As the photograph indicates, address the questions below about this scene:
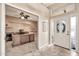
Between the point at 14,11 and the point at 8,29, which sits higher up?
the point at 14,11

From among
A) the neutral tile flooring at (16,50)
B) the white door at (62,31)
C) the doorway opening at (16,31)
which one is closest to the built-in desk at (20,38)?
the doorway opening at (16,31)

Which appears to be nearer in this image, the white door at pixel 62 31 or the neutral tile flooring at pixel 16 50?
the neutral tile flooring at pixel 16 50

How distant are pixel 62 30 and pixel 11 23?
2.29m

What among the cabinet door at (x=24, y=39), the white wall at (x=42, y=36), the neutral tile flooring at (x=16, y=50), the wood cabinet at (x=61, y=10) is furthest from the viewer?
the white wall at (x=42, y=36)

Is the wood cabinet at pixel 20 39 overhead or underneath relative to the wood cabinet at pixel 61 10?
underneath

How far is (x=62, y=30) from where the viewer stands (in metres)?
3.24

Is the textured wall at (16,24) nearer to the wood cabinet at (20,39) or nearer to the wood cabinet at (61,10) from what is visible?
the wood cabinet at (20,39)

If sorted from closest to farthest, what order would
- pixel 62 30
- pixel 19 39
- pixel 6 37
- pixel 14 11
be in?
pixel 6 37, pixel 14 11, pixel 19 39, pixel 62 30

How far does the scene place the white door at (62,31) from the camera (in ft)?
9.95

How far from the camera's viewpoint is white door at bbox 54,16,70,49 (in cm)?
303

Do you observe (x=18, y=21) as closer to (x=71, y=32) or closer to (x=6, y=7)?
(x=6, y=7)

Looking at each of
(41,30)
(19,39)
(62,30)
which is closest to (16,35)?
(19,39)

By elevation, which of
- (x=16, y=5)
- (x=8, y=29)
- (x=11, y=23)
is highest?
(x=16, y=5)

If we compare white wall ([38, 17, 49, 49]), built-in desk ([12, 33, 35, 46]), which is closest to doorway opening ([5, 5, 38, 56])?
built-in desk ([12, 33, 35, 46])
